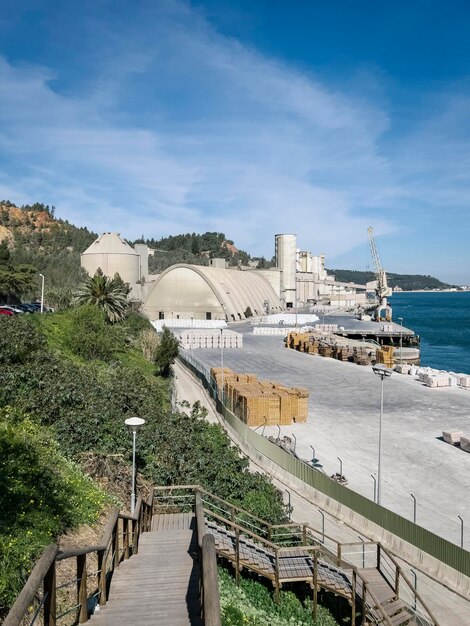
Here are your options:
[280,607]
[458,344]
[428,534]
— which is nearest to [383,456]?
[428,534]

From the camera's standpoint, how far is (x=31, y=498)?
9.40 m

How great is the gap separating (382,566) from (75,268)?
99.9 meters

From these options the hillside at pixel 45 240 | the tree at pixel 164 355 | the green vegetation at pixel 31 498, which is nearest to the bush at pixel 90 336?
the tree at pixel 164 355

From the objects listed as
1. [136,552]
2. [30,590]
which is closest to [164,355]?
[136,552]

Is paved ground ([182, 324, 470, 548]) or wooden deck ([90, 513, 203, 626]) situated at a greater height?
wooden deck ([90, 513, 203, 626])

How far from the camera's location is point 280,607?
10.6m

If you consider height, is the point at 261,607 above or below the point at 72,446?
below

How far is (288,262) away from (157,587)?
140313 millimetres

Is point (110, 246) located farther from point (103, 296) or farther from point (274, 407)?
point (274, 407)

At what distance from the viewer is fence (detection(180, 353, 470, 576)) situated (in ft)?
42.6

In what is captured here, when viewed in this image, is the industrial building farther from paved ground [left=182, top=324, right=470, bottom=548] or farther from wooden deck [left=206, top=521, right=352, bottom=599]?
wooden deck [left=206, top=521, right=352, bottom=599]

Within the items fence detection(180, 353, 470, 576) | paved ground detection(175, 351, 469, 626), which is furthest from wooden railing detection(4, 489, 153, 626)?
fence detection(180, 353, 470, 576)

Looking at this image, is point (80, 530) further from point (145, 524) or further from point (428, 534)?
point (428, 534)

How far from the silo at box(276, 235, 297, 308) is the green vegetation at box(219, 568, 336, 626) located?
433 ft
